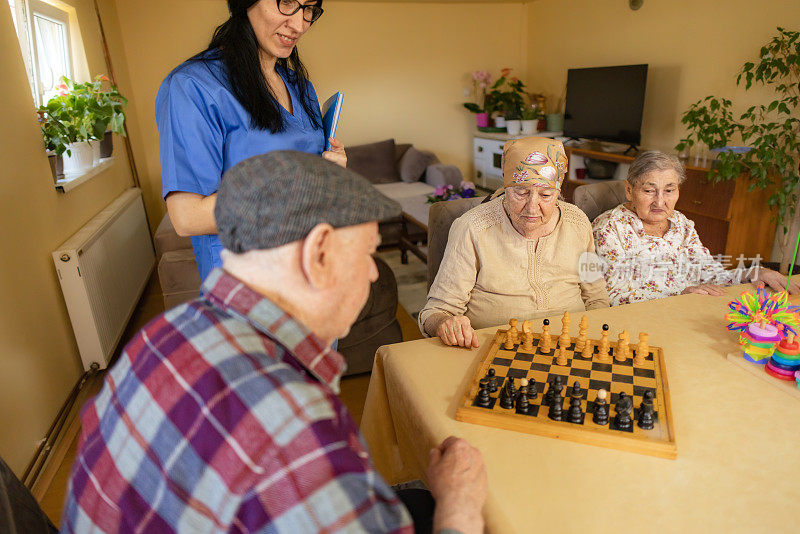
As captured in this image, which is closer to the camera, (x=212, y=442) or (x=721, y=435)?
(x=212, y=442)

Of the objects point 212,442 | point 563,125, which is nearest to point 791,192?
point 563,125

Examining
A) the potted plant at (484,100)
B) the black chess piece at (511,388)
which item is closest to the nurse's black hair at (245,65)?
the black chess piece at (511,388)

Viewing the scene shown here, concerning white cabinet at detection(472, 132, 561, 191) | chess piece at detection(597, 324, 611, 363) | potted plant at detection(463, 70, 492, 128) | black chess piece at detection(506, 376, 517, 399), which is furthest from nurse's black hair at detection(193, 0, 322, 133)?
potted plant at detection(463, 70, 492, 128)

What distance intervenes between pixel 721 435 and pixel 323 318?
759 millimetres

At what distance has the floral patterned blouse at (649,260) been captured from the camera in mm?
1831

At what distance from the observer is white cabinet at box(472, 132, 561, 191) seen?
581 centimetres

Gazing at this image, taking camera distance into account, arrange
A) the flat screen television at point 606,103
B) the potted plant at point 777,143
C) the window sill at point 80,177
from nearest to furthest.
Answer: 1. the window sill at point 80,177
2. the potted plant at point 777,143
3. the flat screen television at point 606,103

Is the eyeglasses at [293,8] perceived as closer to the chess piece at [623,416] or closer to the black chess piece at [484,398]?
the black chess piece at [484,398]

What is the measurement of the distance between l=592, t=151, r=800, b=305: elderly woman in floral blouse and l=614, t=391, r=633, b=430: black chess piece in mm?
930

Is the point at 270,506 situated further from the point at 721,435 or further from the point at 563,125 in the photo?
the point at 563,125

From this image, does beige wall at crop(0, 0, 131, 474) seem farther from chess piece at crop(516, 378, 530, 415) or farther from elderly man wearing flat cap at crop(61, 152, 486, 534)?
chess piece at crop(516, 378, 530, 415)

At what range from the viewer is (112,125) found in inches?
109

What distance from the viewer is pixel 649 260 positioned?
1877mm

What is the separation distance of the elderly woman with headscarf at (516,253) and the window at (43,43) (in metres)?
2.12
